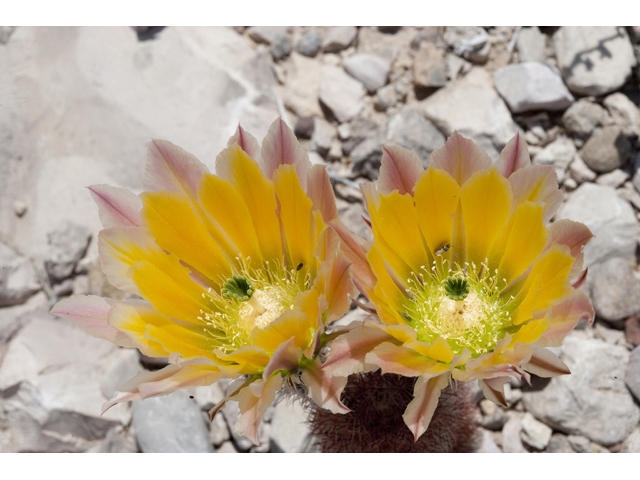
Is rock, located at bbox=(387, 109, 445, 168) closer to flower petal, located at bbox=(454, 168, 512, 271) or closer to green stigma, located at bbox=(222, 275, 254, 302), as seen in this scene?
flower petal, located at bbox=(454, 168, 512, 271)

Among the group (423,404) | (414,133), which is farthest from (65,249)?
(423,404)

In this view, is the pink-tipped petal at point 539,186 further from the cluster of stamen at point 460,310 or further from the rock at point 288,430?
the rock at point 288,430

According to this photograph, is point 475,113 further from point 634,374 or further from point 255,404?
point 255,404

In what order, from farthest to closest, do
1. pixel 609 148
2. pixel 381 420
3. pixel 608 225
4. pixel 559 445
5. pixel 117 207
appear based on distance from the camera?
pixel 609 148 → pixel 608 225 → pixel 559 445 → pixel 381 420 → pixel 117 207

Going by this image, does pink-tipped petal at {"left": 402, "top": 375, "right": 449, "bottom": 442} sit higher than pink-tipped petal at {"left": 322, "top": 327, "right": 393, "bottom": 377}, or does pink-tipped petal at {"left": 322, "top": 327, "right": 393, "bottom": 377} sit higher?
pink-tipped petal at {"left": 322, "top": 327, "right": 393, "bottom": 377}

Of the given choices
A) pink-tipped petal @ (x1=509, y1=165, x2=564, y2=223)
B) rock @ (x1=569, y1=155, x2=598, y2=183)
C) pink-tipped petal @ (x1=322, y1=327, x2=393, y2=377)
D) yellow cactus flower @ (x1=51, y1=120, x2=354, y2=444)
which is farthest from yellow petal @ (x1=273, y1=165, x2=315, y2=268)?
rock @ (x1=569, y1=155, x2=598, y2=183)

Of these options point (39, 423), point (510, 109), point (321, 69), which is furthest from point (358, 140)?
point (39, 423)
